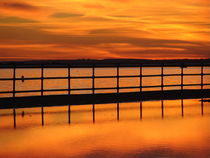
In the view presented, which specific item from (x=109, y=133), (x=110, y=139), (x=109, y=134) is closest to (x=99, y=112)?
(x=109, y=133)

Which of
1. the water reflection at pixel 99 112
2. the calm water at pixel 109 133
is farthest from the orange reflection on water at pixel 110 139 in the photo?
the water reflection at pixel 99 112

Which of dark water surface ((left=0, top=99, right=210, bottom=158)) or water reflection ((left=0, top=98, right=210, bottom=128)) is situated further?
water reflection ((left=0, top=98, right=210, bottom=128))

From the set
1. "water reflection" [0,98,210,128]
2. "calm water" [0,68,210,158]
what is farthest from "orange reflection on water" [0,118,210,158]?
"water reflection" [0,98,210,128]

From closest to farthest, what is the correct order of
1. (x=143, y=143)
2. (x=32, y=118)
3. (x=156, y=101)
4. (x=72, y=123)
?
(x=143, y=143) < (x=72, y=123) < (x=32, y=118) < (x=156, y=101)

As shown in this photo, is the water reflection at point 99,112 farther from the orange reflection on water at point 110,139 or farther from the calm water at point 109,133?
the orange reflection on water at point 110,139

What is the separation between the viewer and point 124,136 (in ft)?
37.2

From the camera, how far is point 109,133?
11.9 meters

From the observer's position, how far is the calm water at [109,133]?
959 centimetres

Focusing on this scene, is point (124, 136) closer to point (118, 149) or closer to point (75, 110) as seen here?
point (118, 149)

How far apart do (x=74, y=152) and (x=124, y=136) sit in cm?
204

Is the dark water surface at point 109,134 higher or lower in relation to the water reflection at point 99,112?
lower

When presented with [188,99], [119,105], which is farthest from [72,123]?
[188,99]

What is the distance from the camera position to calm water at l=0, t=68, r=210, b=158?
959 centimetres

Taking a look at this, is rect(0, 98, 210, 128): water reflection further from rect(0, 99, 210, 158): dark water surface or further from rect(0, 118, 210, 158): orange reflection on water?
rect(0, 118, 210, 158): orange reflection on water
